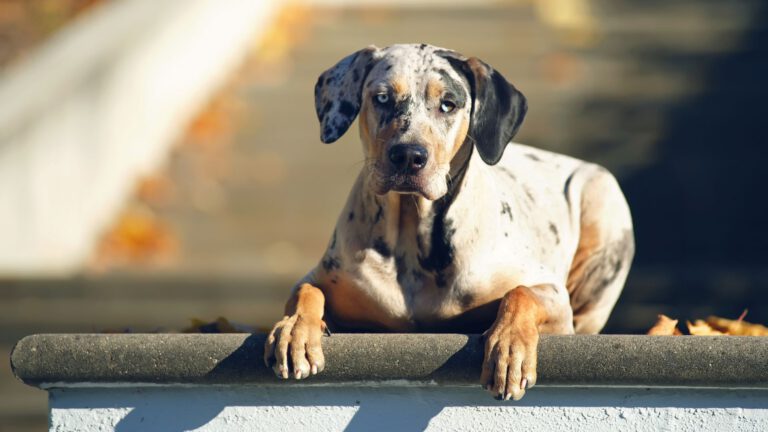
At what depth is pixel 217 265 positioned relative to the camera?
802 cm

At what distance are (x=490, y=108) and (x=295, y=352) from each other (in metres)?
1.13

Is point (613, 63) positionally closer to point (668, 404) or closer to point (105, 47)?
point (105, 47)

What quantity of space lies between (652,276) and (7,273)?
11.9 feet

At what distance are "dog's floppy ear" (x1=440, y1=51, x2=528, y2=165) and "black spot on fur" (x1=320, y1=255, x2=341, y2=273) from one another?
0.62 meters

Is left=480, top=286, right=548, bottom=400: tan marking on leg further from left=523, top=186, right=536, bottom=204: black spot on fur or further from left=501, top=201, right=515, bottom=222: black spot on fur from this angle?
left=523, top=186, right=536, bottom=204: black spot on fur

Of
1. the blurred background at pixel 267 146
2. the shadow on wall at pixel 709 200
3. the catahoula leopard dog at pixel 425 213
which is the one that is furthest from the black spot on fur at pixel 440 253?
the shadow on wall at pixel 709 200

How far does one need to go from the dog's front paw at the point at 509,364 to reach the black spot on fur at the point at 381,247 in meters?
0.64

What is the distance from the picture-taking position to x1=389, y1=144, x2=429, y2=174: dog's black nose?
432 centimetres

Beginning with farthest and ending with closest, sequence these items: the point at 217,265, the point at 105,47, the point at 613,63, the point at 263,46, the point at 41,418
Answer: the point at 263,46
the point at 613,63
the point at 105,47
the point at 217,265
the point at 41,418

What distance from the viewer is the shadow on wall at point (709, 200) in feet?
24.0

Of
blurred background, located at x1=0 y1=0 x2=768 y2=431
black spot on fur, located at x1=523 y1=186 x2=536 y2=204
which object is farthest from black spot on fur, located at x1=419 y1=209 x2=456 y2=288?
blurred background, located at x1=0 y1=0 x2=768 y2=431

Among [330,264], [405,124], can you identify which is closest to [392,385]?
[330,264]

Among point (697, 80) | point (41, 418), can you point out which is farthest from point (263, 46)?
point (41, 418)

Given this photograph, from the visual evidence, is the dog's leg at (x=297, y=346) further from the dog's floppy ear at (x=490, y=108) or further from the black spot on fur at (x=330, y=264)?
the dog's floppy ear at (x=490, y=108)
